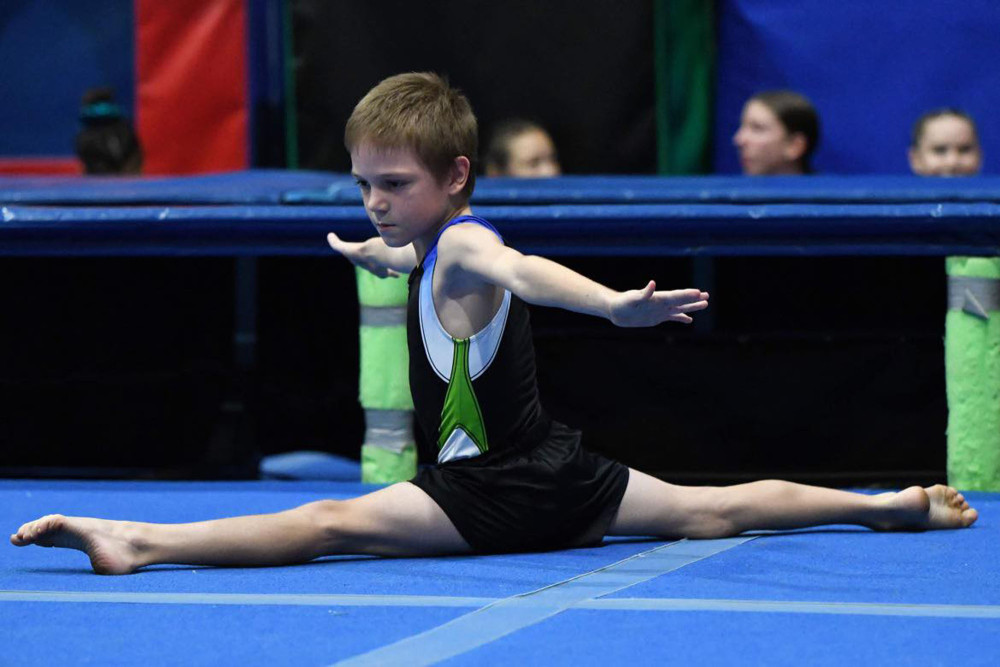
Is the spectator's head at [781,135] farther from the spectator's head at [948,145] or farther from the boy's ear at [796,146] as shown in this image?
the spectator's head at [948,145]

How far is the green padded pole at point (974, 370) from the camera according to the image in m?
3.38

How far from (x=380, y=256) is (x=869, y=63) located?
388 cm

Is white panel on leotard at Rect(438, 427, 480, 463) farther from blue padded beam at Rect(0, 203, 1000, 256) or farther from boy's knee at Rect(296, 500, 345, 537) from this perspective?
blue padded beam at Rect(0, 203, 1000, 256)

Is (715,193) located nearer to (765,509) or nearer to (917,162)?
(765,509)

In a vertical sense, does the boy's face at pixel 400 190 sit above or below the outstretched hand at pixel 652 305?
above

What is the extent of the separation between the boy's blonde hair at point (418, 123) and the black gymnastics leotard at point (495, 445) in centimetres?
13

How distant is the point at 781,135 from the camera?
206 inches

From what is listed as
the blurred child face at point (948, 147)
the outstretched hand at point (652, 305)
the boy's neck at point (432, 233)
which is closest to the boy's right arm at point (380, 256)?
the boy's neck at point (432, 233)

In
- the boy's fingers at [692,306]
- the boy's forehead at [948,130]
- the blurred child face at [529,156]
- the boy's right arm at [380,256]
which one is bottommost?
the boy's fingers at [692,306]

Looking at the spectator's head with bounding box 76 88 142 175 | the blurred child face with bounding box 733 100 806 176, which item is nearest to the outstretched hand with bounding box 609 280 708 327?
the blurred child face with bounding box 733 100 806 176

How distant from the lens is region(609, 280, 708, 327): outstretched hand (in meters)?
2.14

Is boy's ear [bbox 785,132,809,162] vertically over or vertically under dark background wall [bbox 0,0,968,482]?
over

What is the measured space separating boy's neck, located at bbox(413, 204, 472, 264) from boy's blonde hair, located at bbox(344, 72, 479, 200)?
0.03 meters

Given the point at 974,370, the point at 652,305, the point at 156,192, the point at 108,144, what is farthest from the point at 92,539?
the point at 108,144
